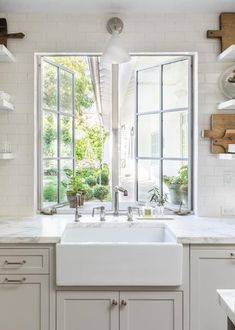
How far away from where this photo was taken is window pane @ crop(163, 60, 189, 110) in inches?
127

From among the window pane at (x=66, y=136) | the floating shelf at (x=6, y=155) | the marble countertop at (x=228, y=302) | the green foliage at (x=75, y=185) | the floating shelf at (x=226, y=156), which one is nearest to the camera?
the marble countertop at (x=228, y=302)

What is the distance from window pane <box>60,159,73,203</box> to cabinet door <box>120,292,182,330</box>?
1.26m

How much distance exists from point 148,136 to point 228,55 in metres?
0.92

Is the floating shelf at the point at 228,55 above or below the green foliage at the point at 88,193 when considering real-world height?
above

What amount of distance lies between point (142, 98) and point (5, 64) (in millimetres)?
1169

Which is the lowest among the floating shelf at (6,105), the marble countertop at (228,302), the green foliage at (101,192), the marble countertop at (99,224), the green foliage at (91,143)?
the marble countertop at (228,302)

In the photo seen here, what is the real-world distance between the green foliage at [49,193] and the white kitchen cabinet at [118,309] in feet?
3.56

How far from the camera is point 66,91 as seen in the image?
11.1 feet

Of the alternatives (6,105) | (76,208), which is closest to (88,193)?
(76,208)

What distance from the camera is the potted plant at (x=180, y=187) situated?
3.23 m

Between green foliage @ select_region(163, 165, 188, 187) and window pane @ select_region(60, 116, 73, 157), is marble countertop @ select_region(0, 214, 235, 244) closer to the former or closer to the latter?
green foliage @ select_region(163, 165, 188, 187)

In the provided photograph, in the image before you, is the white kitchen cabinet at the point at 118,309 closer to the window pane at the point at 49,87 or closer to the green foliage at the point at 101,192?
the green foliage at the point at 101,192

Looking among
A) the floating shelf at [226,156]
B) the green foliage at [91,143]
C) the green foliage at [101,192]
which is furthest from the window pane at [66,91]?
the floating shelf at [226,156]

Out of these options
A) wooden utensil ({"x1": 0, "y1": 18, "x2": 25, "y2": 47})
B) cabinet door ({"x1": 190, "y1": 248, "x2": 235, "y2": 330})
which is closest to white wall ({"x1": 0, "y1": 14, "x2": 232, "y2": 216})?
wooden utensil ({"x1": 0, "y1": 18, "x2": 25, "y2": 47})
